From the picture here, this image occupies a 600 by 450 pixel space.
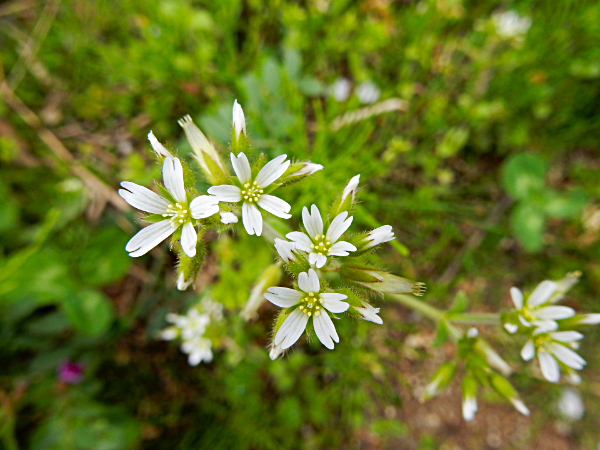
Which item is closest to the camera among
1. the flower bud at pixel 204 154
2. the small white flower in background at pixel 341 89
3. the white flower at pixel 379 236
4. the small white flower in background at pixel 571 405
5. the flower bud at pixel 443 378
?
the white flower at pixel 379 236

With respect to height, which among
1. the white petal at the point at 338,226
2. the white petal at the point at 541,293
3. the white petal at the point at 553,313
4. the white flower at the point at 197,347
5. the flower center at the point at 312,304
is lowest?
the white flower at the point at 197,347

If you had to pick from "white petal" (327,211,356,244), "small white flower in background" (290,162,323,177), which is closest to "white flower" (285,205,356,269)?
"white petal" (327,211,356,244)

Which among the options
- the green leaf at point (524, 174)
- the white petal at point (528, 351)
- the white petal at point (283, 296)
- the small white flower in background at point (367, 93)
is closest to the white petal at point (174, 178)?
the white petal at point (283, 296)

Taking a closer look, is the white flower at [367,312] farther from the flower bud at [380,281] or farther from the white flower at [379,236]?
the white flower at [379,236]

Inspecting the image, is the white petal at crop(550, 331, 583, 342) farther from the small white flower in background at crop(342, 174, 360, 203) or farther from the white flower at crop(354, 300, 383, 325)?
the small white flower in background at crop(342, 174, 360, 203)

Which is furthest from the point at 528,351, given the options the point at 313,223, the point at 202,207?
the point at 202,207

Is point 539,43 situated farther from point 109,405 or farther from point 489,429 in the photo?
point 109,405

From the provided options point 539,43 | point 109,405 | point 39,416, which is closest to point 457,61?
point 539,43
